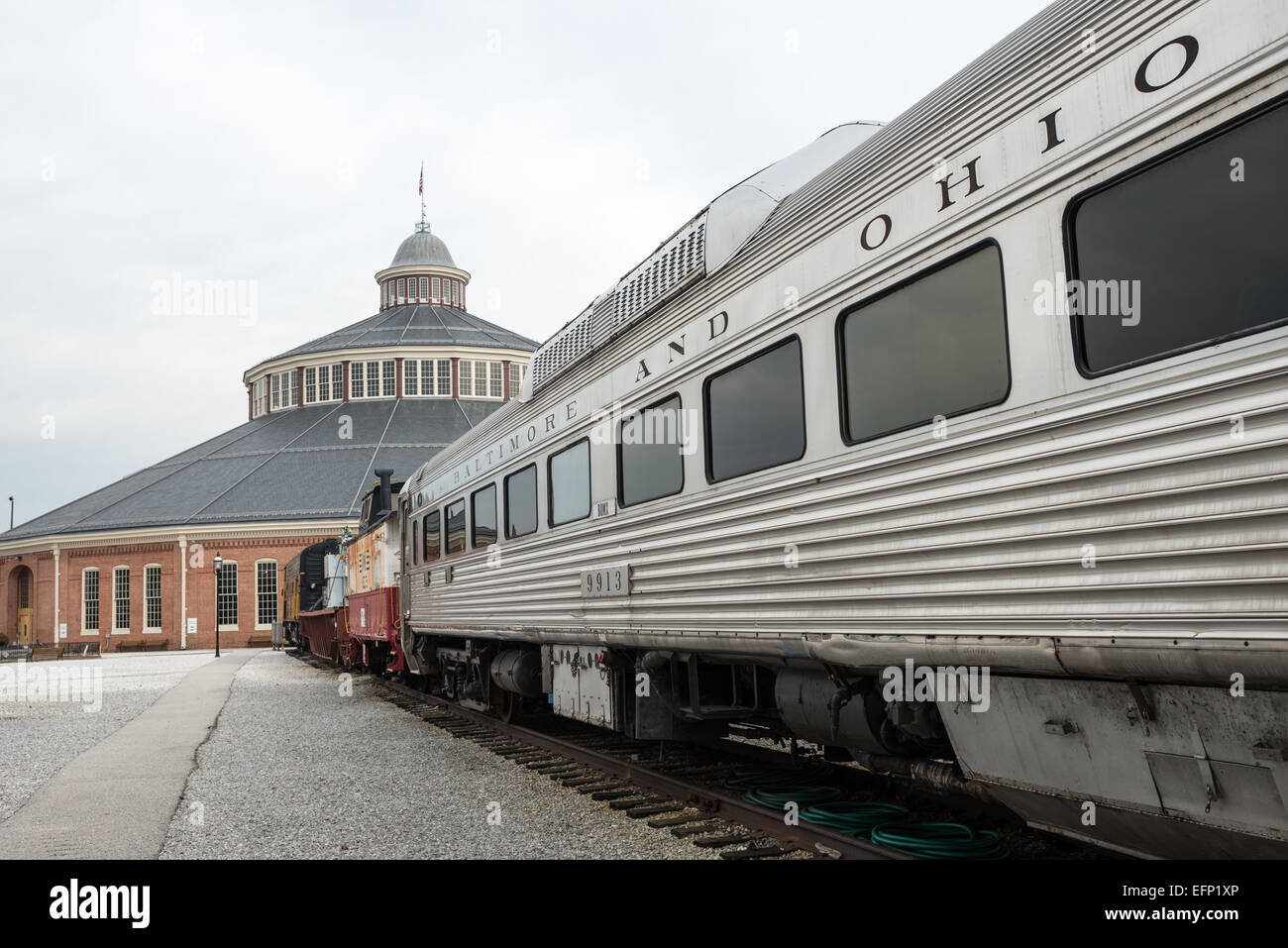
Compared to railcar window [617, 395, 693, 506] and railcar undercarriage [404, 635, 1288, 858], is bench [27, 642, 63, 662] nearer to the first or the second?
railcar window [617, 395, 693, 506]

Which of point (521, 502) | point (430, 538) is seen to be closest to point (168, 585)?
point (430, 538)

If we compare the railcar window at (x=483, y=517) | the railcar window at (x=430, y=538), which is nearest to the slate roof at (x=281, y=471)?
the railcar window at (x=430, y=538)

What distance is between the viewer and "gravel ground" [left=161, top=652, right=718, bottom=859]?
6277 millimetres

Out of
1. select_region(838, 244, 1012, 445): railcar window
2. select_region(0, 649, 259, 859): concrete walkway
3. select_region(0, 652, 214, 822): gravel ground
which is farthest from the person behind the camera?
select_region(0, 652, 214, 822): gravel ground

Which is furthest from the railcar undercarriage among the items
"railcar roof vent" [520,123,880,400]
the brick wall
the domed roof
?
the domed roof

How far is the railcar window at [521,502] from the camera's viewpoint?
909 cm

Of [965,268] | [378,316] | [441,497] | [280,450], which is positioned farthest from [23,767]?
[378,316]

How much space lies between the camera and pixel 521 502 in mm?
9430

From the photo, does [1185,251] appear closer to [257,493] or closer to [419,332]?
[257,493]

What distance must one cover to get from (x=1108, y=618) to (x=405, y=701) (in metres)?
13.8

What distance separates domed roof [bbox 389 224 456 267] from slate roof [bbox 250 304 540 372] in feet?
10.1

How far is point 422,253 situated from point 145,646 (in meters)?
32.1

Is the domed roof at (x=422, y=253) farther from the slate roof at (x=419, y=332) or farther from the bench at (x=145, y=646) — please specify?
the bench at (x=145, y=646)

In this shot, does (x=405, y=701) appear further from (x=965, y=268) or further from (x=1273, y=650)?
(x=1273, y=650)
